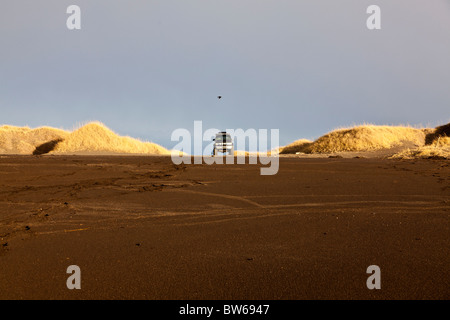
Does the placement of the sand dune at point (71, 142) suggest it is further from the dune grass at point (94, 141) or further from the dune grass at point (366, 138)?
the dune grass at point (366, 138)

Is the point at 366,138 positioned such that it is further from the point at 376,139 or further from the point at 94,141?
the point at 94,141

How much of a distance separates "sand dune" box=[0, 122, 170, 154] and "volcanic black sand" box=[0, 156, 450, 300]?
24621 millimetres

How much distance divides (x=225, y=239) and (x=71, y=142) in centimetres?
→ 3232

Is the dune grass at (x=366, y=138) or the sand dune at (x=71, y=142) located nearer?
the dune grass at (x=366, y=138)

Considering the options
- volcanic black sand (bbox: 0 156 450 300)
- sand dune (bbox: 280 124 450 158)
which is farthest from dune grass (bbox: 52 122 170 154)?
volcanic black sand (bbox: 0 156 450 300)

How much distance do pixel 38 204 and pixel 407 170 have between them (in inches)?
372

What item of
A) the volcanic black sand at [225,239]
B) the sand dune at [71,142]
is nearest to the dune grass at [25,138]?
the sand dune at [71,142]

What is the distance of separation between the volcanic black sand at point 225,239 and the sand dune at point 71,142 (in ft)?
80.8

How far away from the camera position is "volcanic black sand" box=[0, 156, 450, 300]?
8.91 feet

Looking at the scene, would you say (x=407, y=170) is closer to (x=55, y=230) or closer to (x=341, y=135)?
(x=55, y=230)

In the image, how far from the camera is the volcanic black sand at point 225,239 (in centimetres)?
272

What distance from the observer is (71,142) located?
3244 cm

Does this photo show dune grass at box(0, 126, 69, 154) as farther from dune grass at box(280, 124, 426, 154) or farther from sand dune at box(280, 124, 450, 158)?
dune grass at box(280, 124, 426, 154)

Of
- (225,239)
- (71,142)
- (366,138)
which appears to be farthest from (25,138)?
(225,239)
